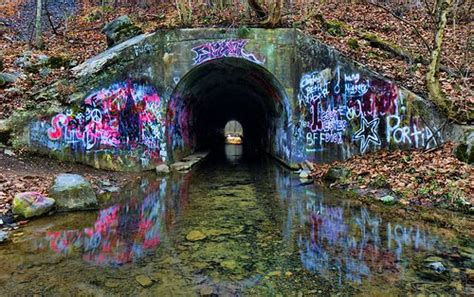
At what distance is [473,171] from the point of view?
7.92 m

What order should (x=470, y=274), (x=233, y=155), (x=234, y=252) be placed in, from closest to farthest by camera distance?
(x=470, y=274)
(x=234, y=252)
(x=233, y=155)

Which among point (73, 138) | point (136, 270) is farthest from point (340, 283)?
point (73, 138)

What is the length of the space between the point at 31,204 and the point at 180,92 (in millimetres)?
7831

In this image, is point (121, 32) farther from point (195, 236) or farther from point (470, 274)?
point (470, 274)

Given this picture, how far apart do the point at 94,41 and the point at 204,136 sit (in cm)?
926

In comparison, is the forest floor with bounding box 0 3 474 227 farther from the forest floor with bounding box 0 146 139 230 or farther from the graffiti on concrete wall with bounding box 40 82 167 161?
the graffiti on concrete wall with bounding box 40 82 167 161

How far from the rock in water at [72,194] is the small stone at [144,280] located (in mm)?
3787

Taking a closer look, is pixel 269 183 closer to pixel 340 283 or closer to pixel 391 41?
pixel 340 283

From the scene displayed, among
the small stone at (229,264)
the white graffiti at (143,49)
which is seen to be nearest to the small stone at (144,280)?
the small stone at (229,264)

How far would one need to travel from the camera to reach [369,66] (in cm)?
1176

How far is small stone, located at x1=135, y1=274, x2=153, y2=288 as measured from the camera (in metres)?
4.30

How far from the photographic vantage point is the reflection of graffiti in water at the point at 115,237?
17.5ft

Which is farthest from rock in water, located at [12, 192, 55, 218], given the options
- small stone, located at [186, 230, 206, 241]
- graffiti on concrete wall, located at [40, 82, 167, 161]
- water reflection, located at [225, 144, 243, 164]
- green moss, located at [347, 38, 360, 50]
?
water reflection, located at [225, 144, 243, 164]

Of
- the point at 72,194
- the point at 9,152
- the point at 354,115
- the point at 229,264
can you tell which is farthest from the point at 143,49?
the point at 229,264
